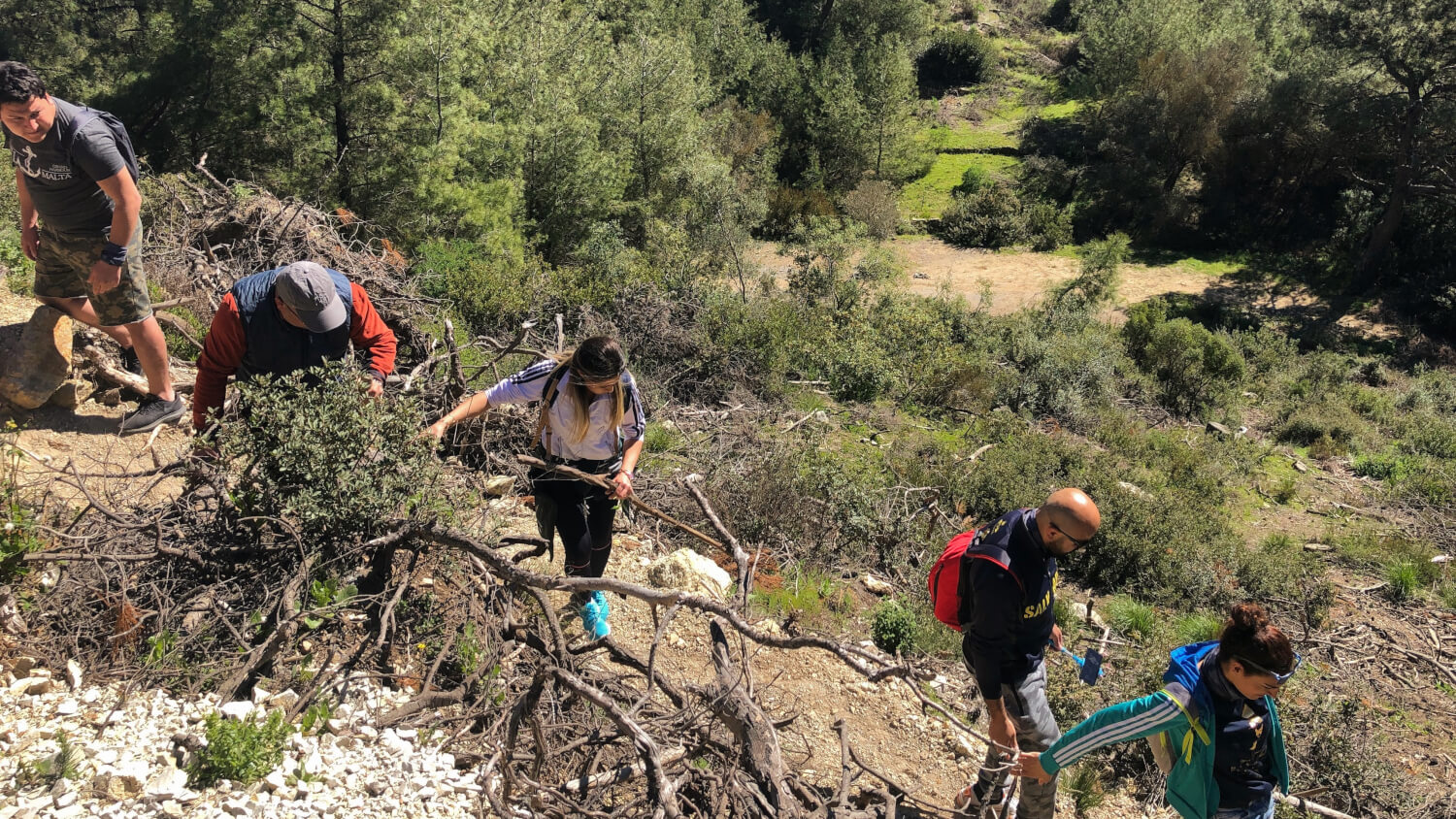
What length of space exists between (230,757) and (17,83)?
2.89 metres

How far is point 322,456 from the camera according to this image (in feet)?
10.4

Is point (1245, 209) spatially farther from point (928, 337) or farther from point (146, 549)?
point (146, 549)

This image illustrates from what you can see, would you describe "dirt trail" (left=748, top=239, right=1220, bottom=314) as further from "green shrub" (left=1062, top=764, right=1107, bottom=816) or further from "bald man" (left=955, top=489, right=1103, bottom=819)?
"bald man" (left=955, top=489, right=1103, bottom=819)

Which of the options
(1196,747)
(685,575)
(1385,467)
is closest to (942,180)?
(1385,467)

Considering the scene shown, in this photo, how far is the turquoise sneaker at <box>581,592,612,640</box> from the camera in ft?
12.6

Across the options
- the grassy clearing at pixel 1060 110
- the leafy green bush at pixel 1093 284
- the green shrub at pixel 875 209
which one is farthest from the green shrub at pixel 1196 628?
the grassy clearing at pixel 1060 110

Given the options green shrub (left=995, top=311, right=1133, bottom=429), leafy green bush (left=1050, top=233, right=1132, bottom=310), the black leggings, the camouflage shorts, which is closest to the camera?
the black leggings

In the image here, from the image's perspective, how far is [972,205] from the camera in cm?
2378

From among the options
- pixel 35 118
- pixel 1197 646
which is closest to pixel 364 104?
pixel 35 118

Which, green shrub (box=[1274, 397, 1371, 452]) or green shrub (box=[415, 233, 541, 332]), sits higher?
green shrub (box=[415, 233, 541, 332])

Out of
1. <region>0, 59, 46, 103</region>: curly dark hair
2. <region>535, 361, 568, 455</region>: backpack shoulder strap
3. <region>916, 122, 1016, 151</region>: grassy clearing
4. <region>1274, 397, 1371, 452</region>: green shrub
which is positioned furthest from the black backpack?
<region>916, 122, 1016, 151</region>: grassy clearing

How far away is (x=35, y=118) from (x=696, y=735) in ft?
12.2

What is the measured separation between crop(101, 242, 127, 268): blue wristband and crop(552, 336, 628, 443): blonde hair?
2.10 m

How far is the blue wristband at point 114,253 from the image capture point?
394 cm
